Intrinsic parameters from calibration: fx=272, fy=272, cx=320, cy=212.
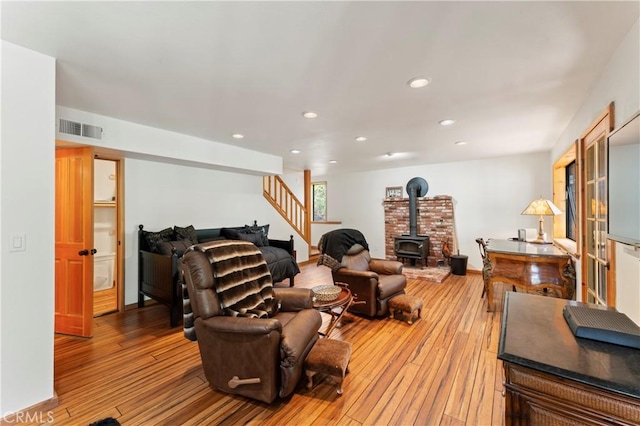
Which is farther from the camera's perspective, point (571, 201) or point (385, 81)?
point (571, 201)

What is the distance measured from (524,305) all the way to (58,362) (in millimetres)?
3749

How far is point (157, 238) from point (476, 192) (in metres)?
6.21

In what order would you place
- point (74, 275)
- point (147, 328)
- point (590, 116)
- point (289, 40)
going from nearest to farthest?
point (289, 40) < point (590, 116) < point (74, 275) < point (147, 328)

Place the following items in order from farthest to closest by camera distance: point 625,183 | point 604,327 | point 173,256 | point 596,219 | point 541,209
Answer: point 541,209
point 173,256
point 596,219
point 625,183
point 604,327

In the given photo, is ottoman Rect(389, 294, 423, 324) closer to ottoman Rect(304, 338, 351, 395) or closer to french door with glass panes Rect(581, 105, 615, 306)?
ottoman Rect(304, 338, 351, 395)

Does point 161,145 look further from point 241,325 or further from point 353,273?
point 353,273

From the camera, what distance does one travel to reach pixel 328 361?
6.66ft

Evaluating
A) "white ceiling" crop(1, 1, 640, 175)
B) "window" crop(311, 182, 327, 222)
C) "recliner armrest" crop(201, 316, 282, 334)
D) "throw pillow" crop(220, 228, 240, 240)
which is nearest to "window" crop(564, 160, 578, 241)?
"white ceiling" crop(1, 1, 640, 175)

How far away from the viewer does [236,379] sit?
6.26 feet

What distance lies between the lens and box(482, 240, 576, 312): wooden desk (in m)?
3.13

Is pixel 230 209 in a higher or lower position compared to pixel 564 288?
higher

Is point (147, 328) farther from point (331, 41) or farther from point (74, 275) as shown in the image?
point (331, 41)

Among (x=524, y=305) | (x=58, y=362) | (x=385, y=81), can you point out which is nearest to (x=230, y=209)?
(x=58, y=362)

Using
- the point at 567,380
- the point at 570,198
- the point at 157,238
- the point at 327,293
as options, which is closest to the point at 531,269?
the point at 570,198
